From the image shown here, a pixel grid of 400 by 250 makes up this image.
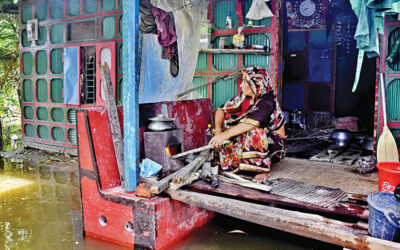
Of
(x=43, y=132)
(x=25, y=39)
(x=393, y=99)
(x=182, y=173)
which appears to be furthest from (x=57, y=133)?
(x=393, y=99)

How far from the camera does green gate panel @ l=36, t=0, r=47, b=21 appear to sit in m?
7.76

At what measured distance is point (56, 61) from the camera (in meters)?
7.73

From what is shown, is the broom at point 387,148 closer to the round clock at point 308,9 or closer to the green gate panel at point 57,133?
the round clock at point 308,9

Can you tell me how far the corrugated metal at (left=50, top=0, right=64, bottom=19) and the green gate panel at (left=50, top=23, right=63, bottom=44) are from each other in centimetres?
20

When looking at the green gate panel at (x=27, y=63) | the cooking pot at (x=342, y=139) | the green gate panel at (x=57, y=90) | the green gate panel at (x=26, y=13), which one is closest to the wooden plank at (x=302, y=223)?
the cooking pot at (x=342, y=139)

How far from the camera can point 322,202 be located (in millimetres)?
3033

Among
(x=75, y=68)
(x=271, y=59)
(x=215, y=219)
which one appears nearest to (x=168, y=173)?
(x=215, y=219)

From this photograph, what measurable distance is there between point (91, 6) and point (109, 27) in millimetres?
730

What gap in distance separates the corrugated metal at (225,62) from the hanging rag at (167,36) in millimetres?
1095

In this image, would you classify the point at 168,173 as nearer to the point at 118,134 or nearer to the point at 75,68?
the point at 118,134

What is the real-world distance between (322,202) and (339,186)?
689 mm

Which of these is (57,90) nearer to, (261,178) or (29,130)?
(29,130)

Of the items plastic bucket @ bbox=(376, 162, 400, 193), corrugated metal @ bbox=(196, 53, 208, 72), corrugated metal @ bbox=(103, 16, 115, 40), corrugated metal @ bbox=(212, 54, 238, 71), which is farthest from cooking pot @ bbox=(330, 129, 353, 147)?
corrugated metal @ bbox=(103, 16, 115, 40)

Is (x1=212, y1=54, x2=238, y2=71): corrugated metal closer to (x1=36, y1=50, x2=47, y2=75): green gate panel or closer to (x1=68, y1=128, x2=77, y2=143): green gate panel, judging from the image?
(x1=68, y1=128, x2=77, y2=143): green gate panel
